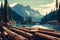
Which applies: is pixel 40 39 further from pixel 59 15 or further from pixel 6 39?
pixel 59 15

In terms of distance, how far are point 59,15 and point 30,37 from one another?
126m

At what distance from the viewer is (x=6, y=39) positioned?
65.8 ft

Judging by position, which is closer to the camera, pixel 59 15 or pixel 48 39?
pixel 48 39

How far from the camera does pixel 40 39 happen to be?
1233cm

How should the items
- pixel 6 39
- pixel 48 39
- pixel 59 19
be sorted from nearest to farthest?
pixel 48 39 < pixel 6 39 < pixel 59 19

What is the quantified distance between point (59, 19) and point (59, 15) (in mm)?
4717

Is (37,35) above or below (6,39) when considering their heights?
above

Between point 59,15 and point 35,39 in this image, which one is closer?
point 35,39

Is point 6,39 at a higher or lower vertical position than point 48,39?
lower

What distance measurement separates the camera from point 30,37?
13.0 m

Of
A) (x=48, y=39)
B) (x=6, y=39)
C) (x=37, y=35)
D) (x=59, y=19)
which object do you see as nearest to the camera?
(x=48, y=39)

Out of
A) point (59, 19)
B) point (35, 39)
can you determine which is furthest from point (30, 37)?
point (59, 19)

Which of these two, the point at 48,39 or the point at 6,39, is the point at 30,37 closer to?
the point at 48,39

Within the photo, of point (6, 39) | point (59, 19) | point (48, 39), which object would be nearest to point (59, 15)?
point (59, 19)
